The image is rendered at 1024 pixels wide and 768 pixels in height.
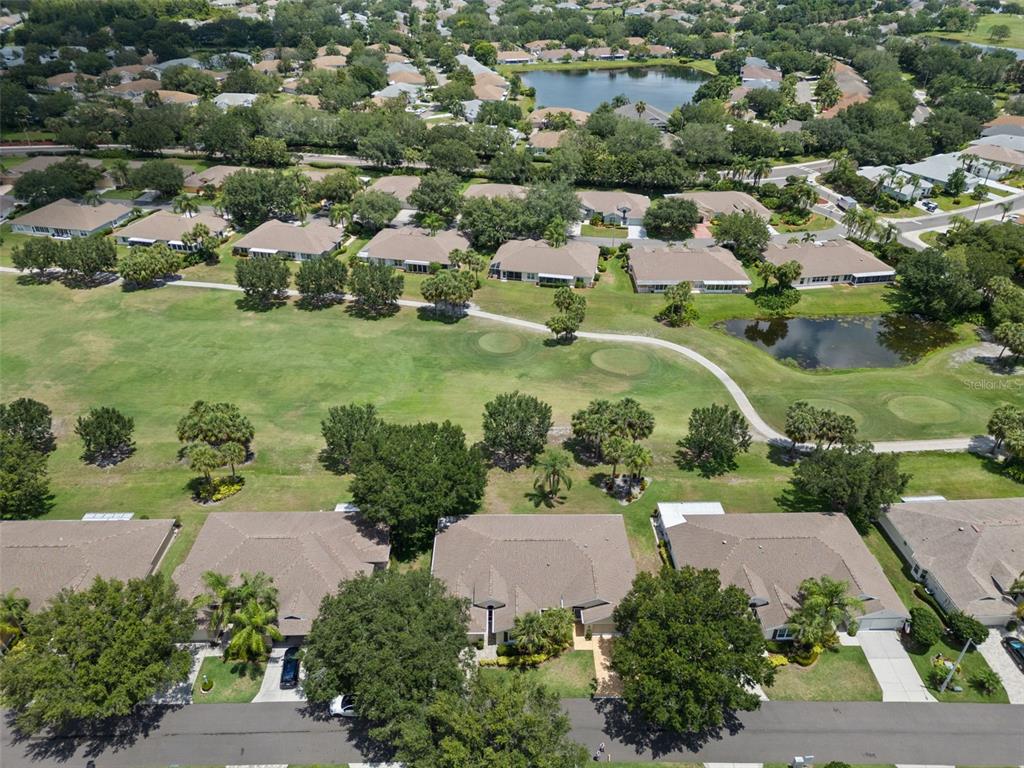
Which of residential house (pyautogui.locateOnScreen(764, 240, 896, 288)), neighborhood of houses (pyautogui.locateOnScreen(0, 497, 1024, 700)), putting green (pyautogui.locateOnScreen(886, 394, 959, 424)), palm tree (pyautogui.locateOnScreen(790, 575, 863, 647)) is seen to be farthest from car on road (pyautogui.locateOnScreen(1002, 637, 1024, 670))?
residential house (pyautogui.locateOnScreen(764, 240, 896, 288))

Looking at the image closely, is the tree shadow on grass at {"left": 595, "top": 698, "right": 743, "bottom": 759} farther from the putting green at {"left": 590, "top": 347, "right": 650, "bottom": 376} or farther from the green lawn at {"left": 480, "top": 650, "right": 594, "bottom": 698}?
the putting green at {"left": 590, "top": 347, "right": 650, "bottom": 376}

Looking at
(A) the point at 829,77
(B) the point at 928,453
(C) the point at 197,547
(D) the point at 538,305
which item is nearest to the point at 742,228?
(D) the point at 538,305

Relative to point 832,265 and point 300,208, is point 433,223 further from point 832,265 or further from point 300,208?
point 832,265

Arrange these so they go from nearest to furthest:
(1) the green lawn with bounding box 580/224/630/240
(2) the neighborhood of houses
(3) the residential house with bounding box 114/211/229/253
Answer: (2) the neighborhood of houses < (3) the residential house with bounding box 114/211/229/253 < (1) the green lawn with bounding box 580/224/630/240

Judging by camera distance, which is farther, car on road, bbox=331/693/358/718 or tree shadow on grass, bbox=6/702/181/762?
car on road, bbox=331/693/358/718

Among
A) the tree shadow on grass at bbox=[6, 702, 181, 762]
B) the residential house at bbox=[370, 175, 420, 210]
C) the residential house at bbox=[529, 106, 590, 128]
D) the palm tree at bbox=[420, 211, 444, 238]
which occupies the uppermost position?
the residential house at bbox=[529, 106, 590, 128]

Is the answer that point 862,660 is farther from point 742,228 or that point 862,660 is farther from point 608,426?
point 742,228

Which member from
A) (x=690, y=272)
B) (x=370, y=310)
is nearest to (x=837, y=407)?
(x=690, y=272)
